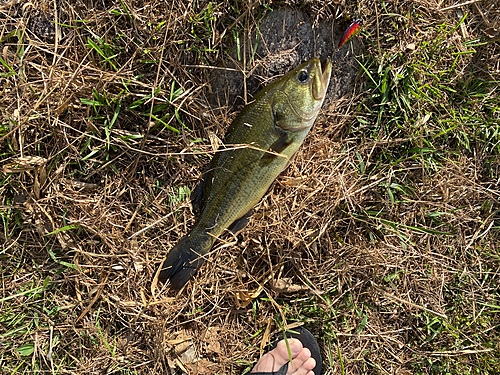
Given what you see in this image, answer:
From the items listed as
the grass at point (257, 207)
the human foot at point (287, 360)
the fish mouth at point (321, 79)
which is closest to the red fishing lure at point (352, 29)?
the grass at point (257, 207)

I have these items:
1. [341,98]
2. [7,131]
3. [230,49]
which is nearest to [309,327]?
[341,98]

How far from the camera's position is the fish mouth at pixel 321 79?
7.55 ft

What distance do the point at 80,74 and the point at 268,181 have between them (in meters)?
1.81

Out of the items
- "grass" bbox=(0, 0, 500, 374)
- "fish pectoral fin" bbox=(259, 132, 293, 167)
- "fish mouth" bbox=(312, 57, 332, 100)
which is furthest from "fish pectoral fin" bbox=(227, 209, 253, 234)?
"fish mouth" bbox=(312, 57, 332, 100)

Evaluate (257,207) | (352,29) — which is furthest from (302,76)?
(257,207)

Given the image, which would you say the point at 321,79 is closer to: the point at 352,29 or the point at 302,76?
the point at 302,76

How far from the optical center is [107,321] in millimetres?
2701

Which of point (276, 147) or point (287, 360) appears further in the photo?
point (287, 360)

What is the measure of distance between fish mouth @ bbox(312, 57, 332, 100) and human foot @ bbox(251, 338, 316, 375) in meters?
2.22

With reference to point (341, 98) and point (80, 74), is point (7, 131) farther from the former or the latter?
point (341, 98)

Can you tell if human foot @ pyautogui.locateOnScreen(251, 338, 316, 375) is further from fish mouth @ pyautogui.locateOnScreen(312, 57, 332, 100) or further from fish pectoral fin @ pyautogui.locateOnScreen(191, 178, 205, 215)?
fish mouth @ pyautogui.locateOnScreen(312, 57, 332, 100)

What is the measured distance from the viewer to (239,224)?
2568mm

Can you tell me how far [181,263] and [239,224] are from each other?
23.8 inches

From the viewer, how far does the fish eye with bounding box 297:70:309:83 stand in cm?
228
